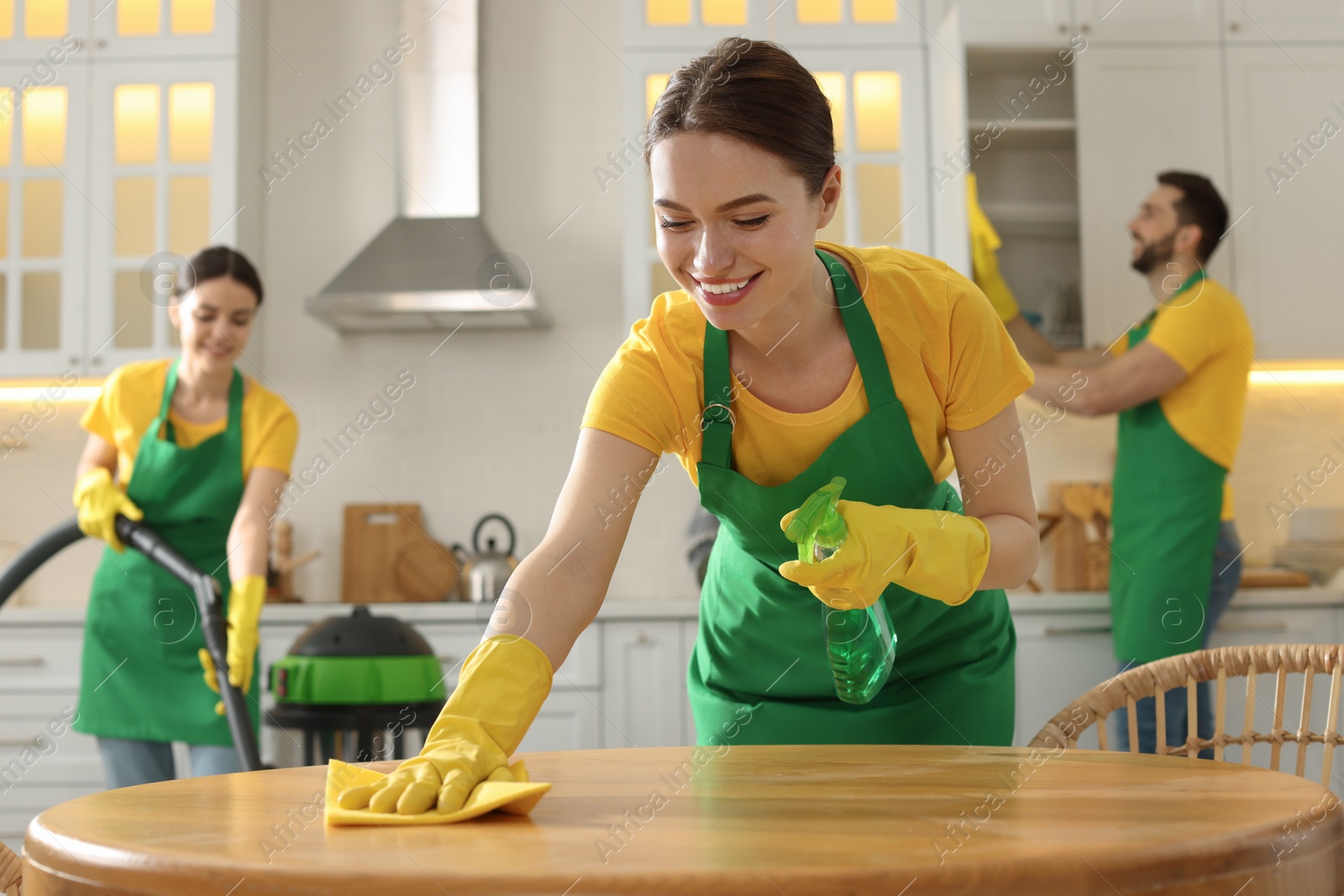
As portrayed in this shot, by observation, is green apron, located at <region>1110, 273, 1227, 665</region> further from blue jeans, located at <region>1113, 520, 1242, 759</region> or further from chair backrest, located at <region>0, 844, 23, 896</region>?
chair backrest, located at <region>0, 844, 23, 896</region>

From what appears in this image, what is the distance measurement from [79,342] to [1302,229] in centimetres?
346

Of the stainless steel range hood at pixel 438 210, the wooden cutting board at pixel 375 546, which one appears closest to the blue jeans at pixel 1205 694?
the stainless steel range hood at pixel 438 210

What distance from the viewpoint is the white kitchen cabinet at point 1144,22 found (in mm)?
3209

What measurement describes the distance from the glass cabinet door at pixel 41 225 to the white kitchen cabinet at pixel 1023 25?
2.59 m

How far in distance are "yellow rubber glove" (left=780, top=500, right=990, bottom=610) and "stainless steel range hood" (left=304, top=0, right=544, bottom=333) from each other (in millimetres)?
2420

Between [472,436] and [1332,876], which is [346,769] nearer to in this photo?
[1332,876]

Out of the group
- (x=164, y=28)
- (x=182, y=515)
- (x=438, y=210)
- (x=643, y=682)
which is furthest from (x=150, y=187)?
(x=643, y=682)

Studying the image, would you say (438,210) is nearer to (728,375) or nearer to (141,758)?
(141,758)

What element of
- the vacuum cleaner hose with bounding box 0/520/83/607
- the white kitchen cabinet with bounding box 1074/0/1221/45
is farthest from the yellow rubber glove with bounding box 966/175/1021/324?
the vacuum cleaner hose with bounding box 0/520/83/607

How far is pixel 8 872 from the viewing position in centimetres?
99

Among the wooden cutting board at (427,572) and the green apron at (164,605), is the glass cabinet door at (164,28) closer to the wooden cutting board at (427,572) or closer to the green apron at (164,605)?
the green apron at (164,605)

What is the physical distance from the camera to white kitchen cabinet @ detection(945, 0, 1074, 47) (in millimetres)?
3217

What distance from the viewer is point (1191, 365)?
2750 millimetres

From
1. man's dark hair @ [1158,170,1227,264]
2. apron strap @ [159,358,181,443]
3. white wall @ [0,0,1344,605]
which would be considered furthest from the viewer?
white wall @ [0,0,1344,605]
